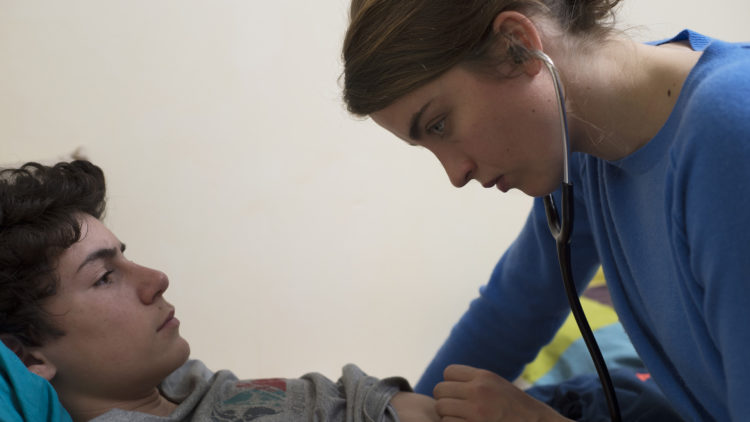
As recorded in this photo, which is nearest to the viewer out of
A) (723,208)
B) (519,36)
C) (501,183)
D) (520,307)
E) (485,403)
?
(723,208)

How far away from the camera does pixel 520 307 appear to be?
1.55 m

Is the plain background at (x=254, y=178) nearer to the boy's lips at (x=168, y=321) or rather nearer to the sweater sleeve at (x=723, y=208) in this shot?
the boy's lips at (x=168, y=321)

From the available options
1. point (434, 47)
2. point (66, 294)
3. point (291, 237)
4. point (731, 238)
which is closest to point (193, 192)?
point (291, 237)

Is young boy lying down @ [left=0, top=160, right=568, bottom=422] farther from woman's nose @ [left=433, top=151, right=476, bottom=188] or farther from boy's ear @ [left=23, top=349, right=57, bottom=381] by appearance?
woman's nose @ [left=433, top=151, right=476, bottom=188]

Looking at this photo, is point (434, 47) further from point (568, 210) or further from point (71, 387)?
point (71, 387)

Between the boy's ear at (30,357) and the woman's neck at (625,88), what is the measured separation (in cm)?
89

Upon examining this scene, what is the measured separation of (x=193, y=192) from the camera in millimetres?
1964

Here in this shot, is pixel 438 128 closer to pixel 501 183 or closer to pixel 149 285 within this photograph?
pixel 501 183

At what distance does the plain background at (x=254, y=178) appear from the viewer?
1865mm

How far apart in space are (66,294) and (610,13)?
0.96m

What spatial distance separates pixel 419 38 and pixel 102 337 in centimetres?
69

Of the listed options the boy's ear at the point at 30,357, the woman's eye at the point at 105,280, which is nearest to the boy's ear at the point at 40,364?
the boy's ear at the point at 30,357

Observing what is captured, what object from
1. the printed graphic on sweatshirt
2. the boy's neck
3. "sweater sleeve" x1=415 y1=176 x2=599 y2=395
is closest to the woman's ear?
"sweater sleeve" x1=415 y1=176 x2=599 y2=395

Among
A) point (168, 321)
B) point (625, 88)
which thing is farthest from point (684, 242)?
point (168, 321)
